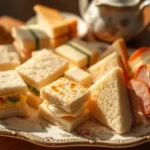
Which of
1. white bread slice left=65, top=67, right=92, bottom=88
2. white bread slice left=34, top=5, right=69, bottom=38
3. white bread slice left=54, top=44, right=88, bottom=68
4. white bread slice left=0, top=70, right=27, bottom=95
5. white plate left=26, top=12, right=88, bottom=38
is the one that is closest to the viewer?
white bread slice left=0, top=70, right=27, bottom=95

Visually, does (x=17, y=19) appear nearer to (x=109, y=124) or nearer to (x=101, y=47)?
(x=101, y=47)

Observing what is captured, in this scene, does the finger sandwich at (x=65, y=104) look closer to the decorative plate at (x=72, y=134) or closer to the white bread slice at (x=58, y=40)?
the decorative plate at (x=72, y=134)

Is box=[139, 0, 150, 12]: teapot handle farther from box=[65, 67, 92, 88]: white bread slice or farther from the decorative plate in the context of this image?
the decorative plate

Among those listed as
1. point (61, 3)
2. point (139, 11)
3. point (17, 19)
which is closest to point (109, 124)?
point (139, 11)

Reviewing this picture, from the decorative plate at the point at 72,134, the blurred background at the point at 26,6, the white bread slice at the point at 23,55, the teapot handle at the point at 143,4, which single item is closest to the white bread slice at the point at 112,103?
the decorative plate at the point at 72,134

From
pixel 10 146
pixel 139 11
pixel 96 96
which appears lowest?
pixel 10 146

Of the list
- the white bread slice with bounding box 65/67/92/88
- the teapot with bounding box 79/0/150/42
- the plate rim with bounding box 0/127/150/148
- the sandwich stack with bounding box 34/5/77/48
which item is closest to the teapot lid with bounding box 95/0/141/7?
the teapot with bounding box 79/0/150/42
